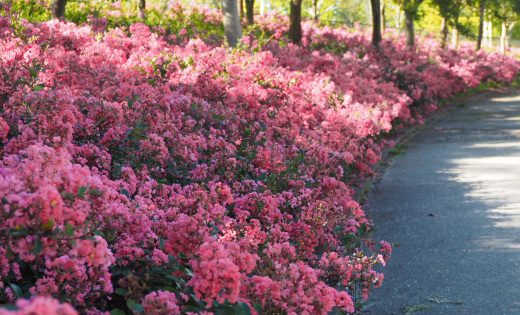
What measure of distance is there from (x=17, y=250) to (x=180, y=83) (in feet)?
21.3

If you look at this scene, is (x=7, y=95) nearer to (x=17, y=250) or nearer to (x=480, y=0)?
(x=17, y=250)

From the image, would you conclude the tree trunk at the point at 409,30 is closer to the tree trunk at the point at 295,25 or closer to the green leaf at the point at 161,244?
the tree trunk at the point at 295,25

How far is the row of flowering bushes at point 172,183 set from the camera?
269 cm

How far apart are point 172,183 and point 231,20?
9423 millimetres

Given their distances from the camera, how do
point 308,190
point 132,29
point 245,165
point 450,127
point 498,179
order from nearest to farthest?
point 308,190 → point 245,165 → point 498,179 → point 132,29 → point 450,127

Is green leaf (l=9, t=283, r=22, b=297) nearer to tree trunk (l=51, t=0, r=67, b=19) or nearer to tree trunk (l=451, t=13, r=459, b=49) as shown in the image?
tree trunk (l=51, t=0, r=67, b=19)

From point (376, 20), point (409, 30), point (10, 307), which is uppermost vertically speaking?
point (376, 20)

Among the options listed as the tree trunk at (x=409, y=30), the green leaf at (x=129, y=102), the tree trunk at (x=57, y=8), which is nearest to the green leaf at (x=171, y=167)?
the green leaf at (x=129, y=102)

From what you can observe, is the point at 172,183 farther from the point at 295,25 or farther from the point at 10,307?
the point at 295,25

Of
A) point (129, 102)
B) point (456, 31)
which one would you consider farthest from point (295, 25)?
point (456, 31)

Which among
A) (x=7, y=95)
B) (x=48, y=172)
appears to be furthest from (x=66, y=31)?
(x=48, y=172)

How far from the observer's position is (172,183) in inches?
210

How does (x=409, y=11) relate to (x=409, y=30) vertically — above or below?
above

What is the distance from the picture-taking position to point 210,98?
8.63m
